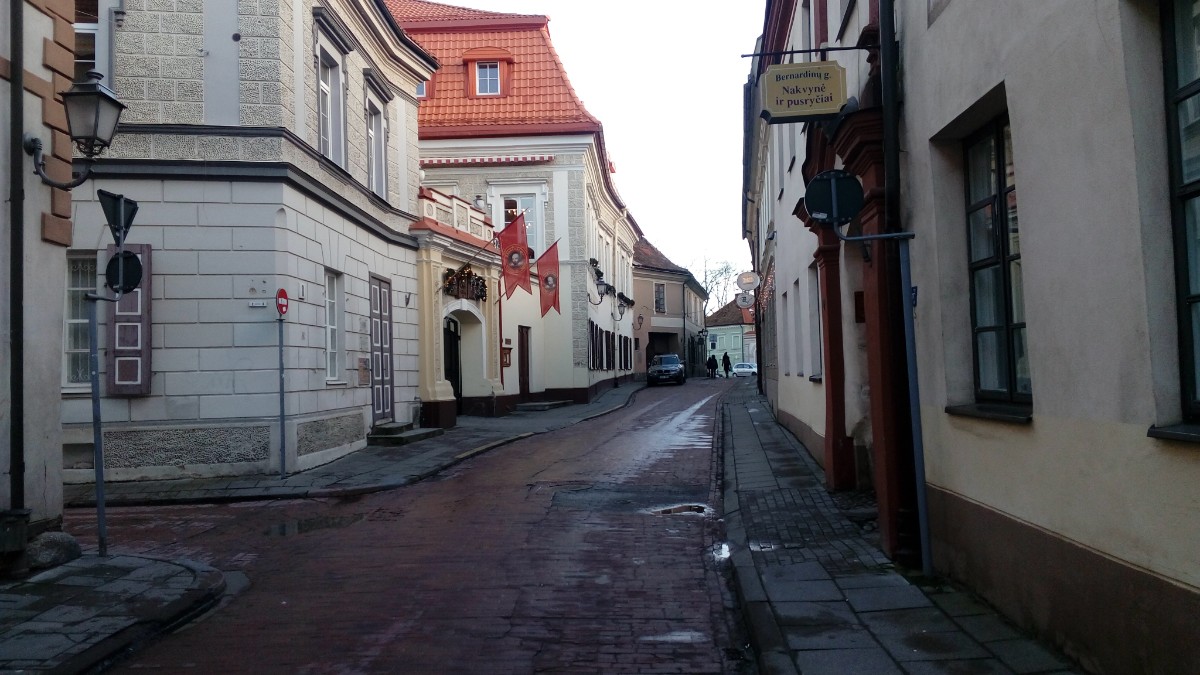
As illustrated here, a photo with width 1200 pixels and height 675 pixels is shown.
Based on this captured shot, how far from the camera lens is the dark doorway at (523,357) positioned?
30.7 metres

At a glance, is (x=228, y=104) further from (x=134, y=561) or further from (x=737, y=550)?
(x=737, y=550)

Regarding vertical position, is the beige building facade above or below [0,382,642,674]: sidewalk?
above

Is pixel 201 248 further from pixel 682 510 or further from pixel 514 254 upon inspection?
pixel 514 254

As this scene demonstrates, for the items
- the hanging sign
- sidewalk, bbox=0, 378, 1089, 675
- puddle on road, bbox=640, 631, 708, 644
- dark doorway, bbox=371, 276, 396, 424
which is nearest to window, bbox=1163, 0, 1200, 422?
sidewalk, bbox=0, 378, 1089, 675

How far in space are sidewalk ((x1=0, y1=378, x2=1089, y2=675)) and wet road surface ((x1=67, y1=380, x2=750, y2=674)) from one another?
24 cm

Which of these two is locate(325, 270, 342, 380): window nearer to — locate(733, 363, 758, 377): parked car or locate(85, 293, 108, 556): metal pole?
locate(85, 293, 108, 556): metal pole

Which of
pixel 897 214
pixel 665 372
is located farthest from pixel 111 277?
pixel 665 372

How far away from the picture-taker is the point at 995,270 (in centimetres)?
612

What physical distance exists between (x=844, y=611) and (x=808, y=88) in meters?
4.07

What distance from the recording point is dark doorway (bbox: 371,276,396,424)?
1836 centimetres

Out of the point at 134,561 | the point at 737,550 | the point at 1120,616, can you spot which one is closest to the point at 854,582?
the point at 737,550

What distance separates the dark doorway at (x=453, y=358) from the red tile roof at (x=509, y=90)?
8.83 m

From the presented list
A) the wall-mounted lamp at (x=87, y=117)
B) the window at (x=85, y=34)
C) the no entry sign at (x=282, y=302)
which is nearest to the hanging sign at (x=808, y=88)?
the wall-mounted lamp at (x=87, y=117)

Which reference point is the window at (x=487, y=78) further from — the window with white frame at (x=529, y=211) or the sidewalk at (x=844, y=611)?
the sidewalk at (x=844, y=611)
